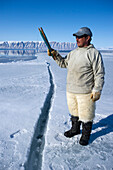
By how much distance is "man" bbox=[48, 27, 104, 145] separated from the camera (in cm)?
178

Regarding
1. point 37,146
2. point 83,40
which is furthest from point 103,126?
point 83,40

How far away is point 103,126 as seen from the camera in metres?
2.59

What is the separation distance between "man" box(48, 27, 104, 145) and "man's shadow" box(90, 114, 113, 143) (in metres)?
0.32

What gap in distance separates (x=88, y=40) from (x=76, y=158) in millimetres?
1427

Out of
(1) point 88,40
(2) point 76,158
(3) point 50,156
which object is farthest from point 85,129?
(1) point 88,40

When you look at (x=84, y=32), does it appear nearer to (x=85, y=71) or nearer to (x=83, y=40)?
(x=83, y=40)

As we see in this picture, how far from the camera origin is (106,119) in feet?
9.41

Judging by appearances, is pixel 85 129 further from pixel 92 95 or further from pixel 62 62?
pixel 62 62

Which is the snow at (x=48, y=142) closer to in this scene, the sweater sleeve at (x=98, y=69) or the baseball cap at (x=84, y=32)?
the sweater sleeve at (x=98, y=69)

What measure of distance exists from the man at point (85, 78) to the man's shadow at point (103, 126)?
0.32 m

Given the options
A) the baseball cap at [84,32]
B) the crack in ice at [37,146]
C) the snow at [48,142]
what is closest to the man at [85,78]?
the baseball cap at [84,32]

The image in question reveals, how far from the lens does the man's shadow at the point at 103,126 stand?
7.54 ft

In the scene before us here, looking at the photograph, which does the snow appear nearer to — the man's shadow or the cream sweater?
the man's shadow

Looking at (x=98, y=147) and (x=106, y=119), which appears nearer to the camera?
(x=98, y=147)
